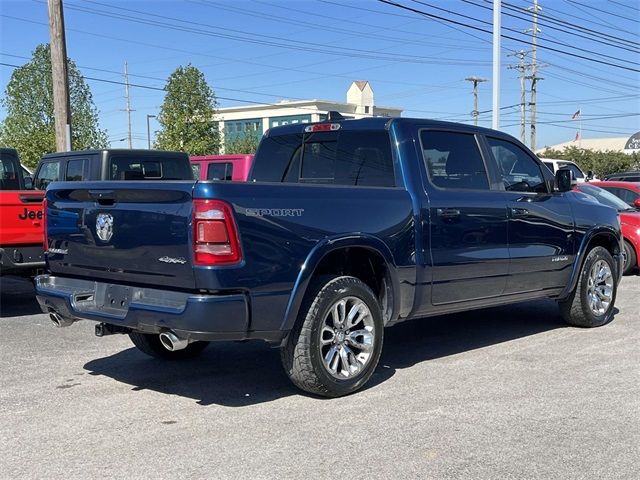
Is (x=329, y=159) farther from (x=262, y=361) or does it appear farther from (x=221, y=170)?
(x=221, y=170)

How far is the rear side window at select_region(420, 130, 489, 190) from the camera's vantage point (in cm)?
609

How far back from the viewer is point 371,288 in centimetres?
575

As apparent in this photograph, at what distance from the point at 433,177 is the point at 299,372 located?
2.00 metres

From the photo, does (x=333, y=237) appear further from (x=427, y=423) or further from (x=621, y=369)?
(x=621, y=369)

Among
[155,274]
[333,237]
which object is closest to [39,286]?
[155,274]

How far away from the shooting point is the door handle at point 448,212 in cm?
588

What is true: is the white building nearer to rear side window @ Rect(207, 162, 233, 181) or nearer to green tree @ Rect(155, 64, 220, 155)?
green tree @ Rect(155, 64, 220, 155)

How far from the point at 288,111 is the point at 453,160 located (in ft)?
279

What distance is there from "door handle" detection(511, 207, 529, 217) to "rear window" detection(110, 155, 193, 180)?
18.5 ft

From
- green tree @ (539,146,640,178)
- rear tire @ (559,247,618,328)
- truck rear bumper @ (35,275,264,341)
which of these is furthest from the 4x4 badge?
green tree @ (539,146,640,178)

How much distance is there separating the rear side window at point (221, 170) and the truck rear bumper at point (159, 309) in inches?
360

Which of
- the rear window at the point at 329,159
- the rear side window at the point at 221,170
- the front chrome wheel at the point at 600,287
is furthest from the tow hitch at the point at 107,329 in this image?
the rear side window at the point at 221,170

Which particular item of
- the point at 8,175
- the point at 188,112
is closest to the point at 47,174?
the point at 8,175

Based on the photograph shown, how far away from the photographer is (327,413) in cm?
493
